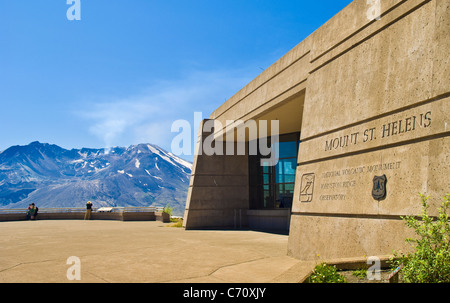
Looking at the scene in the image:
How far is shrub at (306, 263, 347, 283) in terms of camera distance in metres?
5.66

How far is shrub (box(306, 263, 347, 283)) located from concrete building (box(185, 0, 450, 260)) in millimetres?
1791

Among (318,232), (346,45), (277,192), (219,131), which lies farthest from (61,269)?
(277,192)

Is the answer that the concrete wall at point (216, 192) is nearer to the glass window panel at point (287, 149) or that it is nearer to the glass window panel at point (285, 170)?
the glass window panel at point (285, 170)

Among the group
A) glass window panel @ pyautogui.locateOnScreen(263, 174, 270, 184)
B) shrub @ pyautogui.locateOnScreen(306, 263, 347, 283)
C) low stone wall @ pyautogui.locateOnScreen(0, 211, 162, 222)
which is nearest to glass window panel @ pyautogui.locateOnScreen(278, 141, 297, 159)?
glass window panel @ pyautogui.locateOnScreen(263, 174, 270, 184)

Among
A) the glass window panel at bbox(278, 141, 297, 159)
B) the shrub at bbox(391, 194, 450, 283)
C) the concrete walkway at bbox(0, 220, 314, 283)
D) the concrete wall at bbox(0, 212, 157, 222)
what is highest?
the glass window panel at bbox(278, 141, 297, 159)

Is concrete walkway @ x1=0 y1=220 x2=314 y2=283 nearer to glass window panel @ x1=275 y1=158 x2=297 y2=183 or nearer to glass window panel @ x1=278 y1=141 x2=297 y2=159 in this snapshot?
glass window panel @ x1=275 y1=158 x2=297 y2=183

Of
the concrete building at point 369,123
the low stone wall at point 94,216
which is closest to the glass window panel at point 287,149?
the concrete building at point 369,123

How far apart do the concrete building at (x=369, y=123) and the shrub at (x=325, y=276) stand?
1.79 m

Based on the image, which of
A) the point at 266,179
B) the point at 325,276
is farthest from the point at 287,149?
the point at 325,276

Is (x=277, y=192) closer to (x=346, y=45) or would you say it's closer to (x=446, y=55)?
(x=346, y=45)

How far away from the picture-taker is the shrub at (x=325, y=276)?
223 inches

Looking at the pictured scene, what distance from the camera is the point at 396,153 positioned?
7.52 metres

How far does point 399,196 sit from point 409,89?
6.97 ft

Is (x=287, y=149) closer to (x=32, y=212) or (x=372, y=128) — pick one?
(x=372, y=128)
